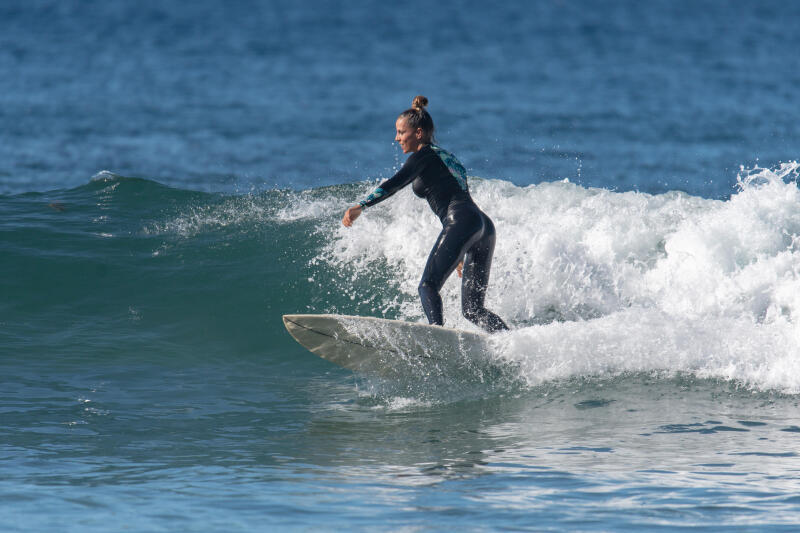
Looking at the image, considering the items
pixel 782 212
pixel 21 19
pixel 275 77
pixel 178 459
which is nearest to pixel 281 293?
pixel 178 459

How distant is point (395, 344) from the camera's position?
20.0 ft

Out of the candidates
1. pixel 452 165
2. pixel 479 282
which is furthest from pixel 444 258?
pixel 452 165

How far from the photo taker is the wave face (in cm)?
633

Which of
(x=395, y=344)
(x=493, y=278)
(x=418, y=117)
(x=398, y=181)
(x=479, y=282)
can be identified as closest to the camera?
(x=398, y=181)

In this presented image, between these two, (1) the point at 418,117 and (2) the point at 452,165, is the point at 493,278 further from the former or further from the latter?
(1) the point at 418,117

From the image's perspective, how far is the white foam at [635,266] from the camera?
6320 mm

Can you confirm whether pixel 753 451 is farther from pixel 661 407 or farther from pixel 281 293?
pixel 281 293

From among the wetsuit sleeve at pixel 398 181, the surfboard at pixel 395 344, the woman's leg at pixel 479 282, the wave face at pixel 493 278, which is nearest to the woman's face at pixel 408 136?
the wetsuit sleeve at pixel 398 181

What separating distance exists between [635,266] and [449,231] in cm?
338

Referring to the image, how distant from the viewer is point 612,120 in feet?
133

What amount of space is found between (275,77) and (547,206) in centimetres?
4186

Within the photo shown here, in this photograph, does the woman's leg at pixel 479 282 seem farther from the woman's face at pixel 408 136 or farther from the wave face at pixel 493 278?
the woman's face at pixel 408 136

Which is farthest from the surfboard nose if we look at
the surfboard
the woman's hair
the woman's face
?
the woman's hair

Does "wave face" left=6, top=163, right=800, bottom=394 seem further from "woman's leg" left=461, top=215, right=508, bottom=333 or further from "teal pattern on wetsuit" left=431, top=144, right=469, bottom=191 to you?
"teal pattern on wetsuit" left=431, top=144, right=469, bottom=191
